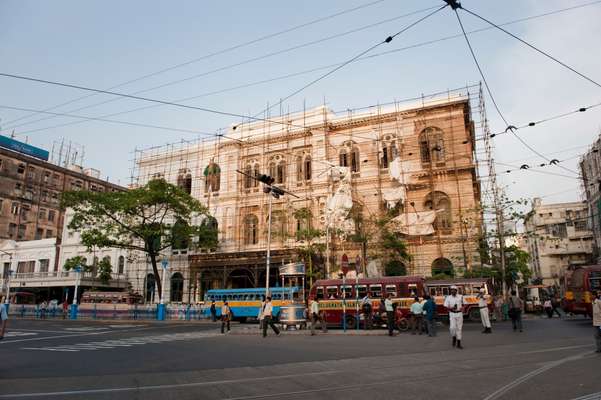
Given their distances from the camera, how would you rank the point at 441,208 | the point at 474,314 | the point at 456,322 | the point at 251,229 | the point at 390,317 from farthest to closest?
the point at 251,229 < the point at 441,208 < the point at 474,314 < the point at 390,317 < the point at 456,322

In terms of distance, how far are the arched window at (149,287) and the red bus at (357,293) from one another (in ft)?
82.4

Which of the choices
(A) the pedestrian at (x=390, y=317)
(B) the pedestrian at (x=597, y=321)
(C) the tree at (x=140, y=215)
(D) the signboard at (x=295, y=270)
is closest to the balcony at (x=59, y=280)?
(C) the tree at (x=140, y=215)

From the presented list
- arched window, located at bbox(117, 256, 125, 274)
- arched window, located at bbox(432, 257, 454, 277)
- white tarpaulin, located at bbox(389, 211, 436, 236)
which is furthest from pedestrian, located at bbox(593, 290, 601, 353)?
arched window, located at bbox(117, 256, 125, 274)

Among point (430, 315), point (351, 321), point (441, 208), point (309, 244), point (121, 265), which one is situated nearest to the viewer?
point (430, 315)

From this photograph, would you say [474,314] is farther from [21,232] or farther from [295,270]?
[21,232]

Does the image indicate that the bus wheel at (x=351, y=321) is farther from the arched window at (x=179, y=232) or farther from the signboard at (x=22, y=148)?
the signboard at (x=22, y=148)

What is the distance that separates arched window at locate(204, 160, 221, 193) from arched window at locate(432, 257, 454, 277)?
22159mm

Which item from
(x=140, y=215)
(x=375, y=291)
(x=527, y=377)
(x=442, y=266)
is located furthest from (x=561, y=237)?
(x=527, y=377)

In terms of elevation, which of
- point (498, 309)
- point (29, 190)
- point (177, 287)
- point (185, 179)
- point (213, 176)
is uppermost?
point (29, 190)

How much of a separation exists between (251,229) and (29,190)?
4007 centimetres

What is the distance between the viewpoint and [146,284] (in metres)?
43.7

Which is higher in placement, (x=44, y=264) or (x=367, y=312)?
(x=44, y=264)

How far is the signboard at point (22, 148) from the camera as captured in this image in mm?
59666

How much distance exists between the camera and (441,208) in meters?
34.4
